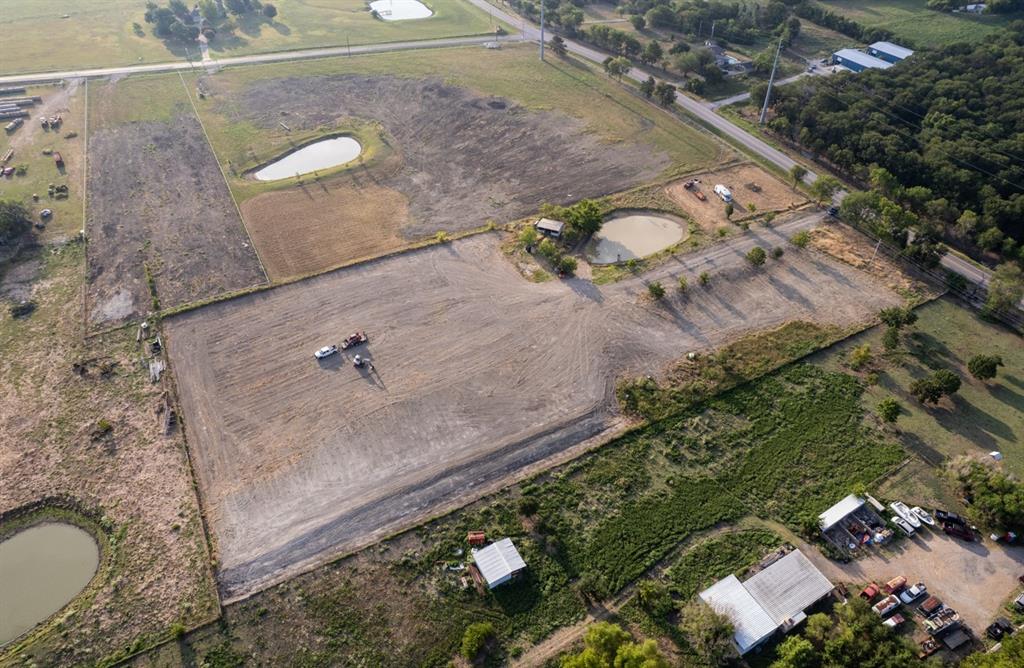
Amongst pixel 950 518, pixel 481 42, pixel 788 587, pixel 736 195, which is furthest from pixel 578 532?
pixel 481 42

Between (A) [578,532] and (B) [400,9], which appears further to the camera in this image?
(B) [400,9]

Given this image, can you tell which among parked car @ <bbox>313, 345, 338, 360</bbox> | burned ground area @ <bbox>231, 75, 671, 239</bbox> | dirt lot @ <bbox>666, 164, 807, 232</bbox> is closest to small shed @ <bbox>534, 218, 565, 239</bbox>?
burned ground area @ <bbox>231, 75, 671, 239</bbox>

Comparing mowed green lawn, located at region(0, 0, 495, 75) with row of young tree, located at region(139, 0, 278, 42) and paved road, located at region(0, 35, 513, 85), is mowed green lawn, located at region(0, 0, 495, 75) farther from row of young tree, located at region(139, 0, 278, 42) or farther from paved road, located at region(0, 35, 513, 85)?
paved road, located at region(0, 35, 513, 85)

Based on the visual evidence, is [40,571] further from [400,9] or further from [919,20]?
[919,20]

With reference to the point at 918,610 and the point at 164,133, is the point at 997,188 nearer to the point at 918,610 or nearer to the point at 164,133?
the point at 918,610

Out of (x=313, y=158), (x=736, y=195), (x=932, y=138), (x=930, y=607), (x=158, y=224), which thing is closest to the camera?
(x=930, y=607)

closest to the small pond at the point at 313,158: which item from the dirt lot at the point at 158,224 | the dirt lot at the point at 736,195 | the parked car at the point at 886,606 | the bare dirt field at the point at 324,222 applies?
the bare dirt field at the point at 324,222

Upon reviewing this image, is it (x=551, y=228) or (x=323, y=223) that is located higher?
(x=551, y=228)
